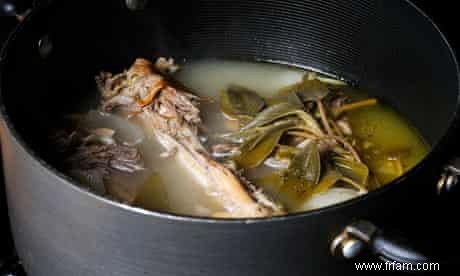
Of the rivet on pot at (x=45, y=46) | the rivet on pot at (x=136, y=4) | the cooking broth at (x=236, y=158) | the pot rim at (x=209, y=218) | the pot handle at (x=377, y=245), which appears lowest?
the cooking broth at (x=236, y=158)

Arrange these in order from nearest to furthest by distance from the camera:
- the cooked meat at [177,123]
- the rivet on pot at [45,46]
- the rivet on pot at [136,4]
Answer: the cooked meat at [177,123] < the rivet on pot at [45,46] < the rivet on pot at [136,4]

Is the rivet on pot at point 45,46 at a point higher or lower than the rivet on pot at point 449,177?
higher

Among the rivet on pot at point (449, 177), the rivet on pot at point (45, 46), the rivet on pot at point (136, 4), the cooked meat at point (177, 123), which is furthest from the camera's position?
the rivet on pot at point (136, 4)

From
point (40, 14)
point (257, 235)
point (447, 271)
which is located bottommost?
point (447, 271)

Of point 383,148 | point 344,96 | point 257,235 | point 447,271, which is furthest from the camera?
point 344,96

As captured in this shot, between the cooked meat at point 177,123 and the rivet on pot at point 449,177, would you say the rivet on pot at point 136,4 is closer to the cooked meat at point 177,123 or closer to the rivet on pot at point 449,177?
the cooked meat at point 177,123

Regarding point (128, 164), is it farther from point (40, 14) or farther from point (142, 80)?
point (40, 14)

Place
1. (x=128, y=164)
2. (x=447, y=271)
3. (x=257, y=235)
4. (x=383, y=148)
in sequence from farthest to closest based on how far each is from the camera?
(x=383, y=148)
(x=128, y=164)
(x=447, y=271)
(x=257, y=235)

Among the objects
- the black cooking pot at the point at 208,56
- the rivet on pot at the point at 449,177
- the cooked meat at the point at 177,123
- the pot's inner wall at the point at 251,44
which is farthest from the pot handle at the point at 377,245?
the pot's inner wall at the point at 251,44

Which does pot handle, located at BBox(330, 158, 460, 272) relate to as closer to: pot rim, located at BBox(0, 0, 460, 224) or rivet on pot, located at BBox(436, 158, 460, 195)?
pot rim, located at BBox(0, 0, 460, 224)

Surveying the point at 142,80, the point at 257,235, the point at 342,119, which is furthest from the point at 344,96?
the point at 257,235
